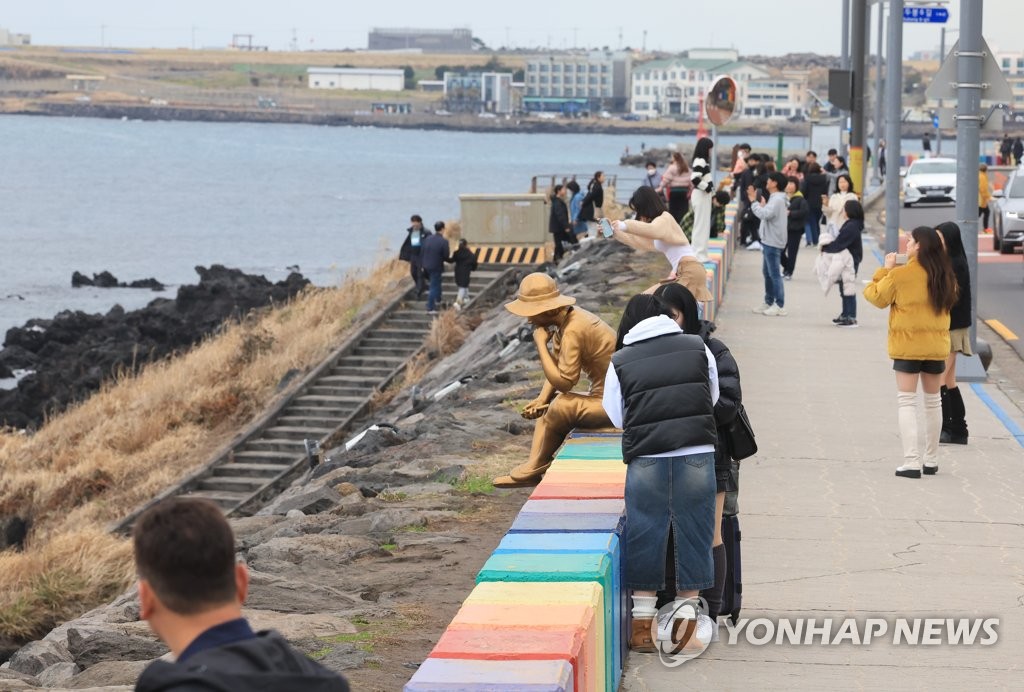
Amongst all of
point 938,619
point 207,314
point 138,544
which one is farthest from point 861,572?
point 207,314

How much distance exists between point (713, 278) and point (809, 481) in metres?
8.97

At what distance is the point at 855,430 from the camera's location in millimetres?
14398

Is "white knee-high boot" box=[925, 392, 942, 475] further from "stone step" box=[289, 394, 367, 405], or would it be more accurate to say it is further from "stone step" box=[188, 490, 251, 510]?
"stone step" box=[289, 394, 367, 405]

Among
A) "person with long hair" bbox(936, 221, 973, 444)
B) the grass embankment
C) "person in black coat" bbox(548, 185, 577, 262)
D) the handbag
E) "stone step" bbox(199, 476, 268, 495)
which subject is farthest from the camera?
"person in black coat" bbox(548, 185, 577, 262)

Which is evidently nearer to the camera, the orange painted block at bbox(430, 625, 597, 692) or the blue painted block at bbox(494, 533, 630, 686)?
the orange painted block at bbox(430, 625, 597, 692)

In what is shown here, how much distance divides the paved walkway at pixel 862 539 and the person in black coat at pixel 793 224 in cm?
780

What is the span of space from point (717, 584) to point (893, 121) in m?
20.7

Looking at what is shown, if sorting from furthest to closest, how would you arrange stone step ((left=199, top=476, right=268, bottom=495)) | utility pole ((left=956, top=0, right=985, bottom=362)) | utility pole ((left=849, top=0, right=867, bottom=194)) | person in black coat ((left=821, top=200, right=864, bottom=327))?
utility pole ((left=849, top=0, right=867, bottom=194))
stone step ((left=199, top=476, right=268, bottom=495))
person in black coat ((left=821, top=200, right=864, bottom=327))
utility pole ((left=956, top=0, right=985, bottom=362))

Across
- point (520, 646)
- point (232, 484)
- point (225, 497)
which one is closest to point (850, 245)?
point (225, 497)

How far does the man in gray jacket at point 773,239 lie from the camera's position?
69.7 ft

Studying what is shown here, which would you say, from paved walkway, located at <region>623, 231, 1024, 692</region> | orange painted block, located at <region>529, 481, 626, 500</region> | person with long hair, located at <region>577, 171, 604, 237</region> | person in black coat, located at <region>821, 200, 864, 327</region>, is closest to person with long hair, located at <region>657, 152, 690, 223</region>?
person in black coat, located at <region>821, 200, 864, 327</region>

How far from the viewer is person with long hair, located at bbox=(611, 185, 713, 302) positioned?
549 inches

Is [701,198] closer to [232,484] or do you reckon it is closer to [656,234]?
[656,234]

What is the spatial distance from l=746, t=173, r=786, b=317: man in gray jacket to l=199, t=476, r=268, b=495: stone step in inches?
296
